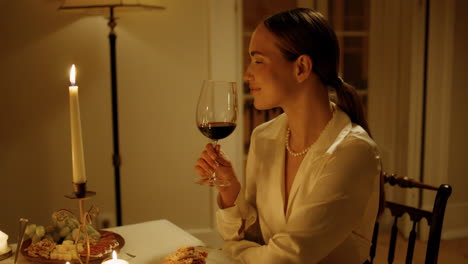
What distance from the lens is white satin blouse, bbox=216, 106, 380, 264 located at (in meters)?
1.13

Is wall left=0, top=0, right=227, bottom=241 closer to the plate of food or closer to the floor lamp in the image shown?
the floor lamp

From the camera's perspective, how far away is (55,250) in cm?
114

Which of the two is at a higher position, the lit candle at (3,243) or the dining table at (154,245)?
the lit candle at (3,243)

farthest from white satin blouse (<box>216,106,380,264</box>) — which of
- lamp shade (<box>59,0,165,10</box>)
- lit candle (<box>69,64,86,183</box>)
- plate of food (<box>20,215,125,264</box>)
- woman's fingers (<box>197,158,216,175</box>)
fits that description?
lamp shade (<box>59,0,165,10</box>)

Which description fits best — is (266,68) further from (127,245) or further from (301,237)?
(127,245)

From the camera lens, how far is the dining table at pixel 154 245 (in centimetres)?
120

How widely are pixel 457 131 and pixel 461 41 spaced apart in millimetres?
597

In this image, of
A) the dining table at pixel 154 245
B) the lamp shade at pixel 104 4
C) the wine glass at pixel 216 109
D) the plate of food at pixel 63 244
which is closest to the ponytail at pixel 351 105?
the wine glass at pixel 216 109

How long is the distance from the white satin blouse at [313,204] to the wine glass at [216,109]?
188mm

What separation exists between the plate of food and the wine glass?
285 millimetres

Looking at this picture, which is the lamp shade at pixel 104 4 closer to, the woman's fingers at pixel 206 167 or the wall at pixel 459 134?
the woman's fingers at pixel 206 167

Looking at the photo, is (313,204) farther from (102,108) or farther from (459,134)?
(459,134)

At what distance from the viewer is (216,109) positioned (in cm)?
115

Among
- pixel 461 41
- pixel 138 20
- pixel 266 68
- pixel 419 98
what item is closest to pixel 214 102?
pixel 266 68
